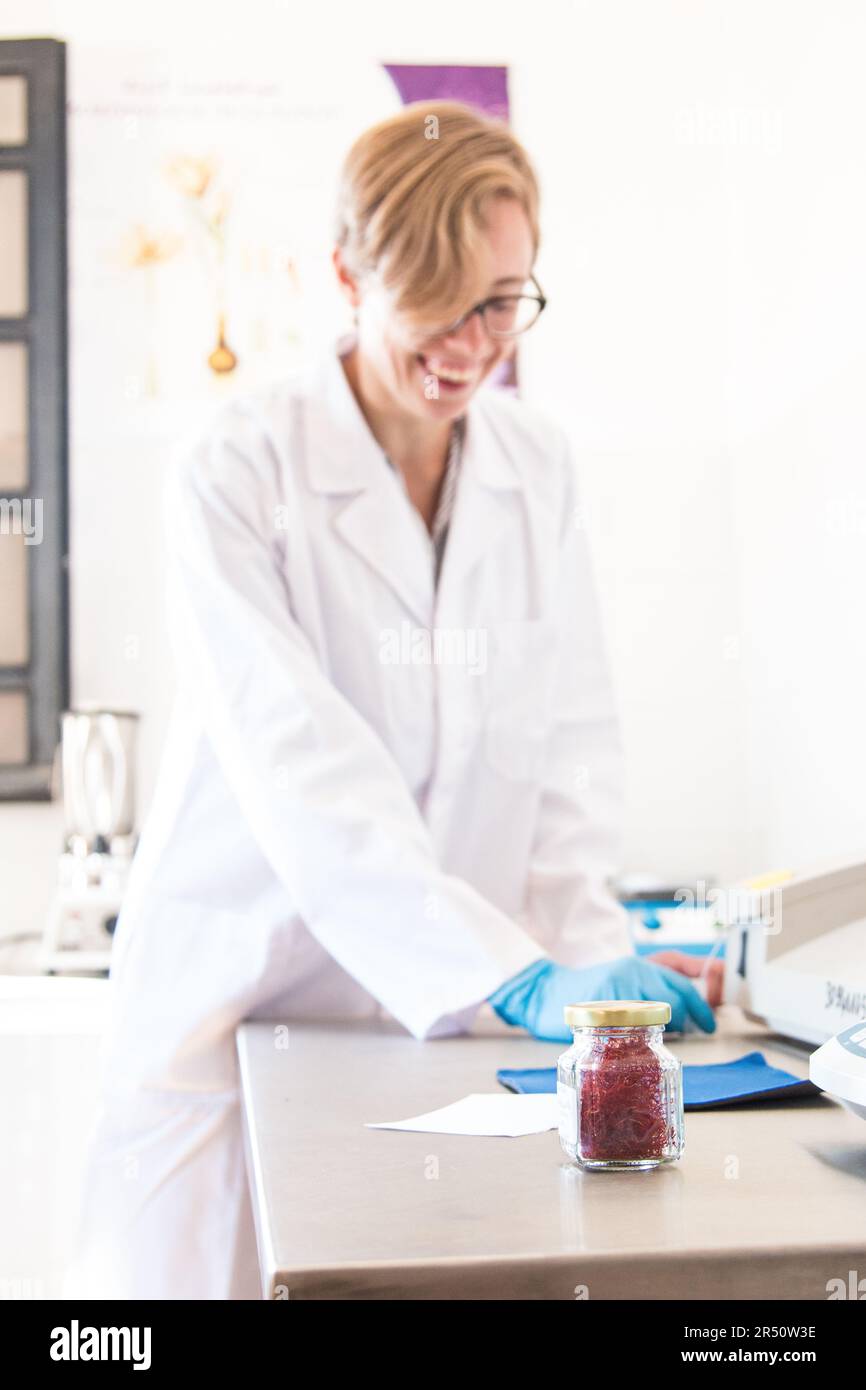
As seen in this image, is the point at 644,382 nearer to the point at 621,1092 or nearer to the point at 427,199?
the point at 427,199

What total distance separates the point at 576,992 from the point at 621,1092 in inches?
14.7

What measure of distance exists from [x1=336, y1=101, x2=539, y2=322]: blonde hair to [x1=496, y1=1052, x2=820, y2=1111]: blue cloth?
0.74 m

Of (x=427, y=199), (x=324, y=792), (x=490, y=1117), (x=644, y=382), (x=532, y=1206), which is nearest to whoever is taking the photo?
(x=532, y=1206)

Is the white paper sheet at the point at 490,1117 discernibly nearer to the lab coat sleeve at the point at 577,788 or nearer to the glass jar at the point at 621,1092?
the glass jar at the point at 621,1092

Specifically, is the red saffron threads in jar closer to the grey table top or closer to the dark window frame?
the grey table top

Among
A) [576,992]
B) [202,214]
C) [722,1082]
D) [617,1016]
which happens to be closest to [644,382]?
[202,214]

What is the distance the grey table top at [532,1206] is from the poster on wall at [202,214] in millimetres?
2008

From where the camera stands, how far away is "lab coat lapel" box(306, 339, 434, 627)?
1437 mm

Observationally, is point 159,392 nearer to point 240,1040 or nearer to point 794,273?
point 794,273

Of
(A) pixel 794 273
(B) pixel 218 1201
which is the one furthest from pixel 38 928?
(A) pixel 794 273

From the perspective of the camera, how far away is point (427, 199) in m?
1.36

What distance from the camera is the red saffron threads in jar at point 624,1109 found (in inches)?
27.2

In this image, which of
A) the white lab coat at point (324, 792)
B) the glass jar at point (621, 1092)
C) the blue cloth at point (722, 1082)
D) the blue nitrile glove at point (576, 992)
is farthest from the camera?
the white lab coat at point (324, 792)

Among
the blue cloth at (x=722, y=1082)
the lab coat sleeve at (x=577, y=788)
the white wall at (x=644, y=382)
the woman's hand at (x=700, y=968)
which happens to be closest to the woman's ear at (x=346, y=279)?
the lab coat sleeve at (x=577, y=788)
